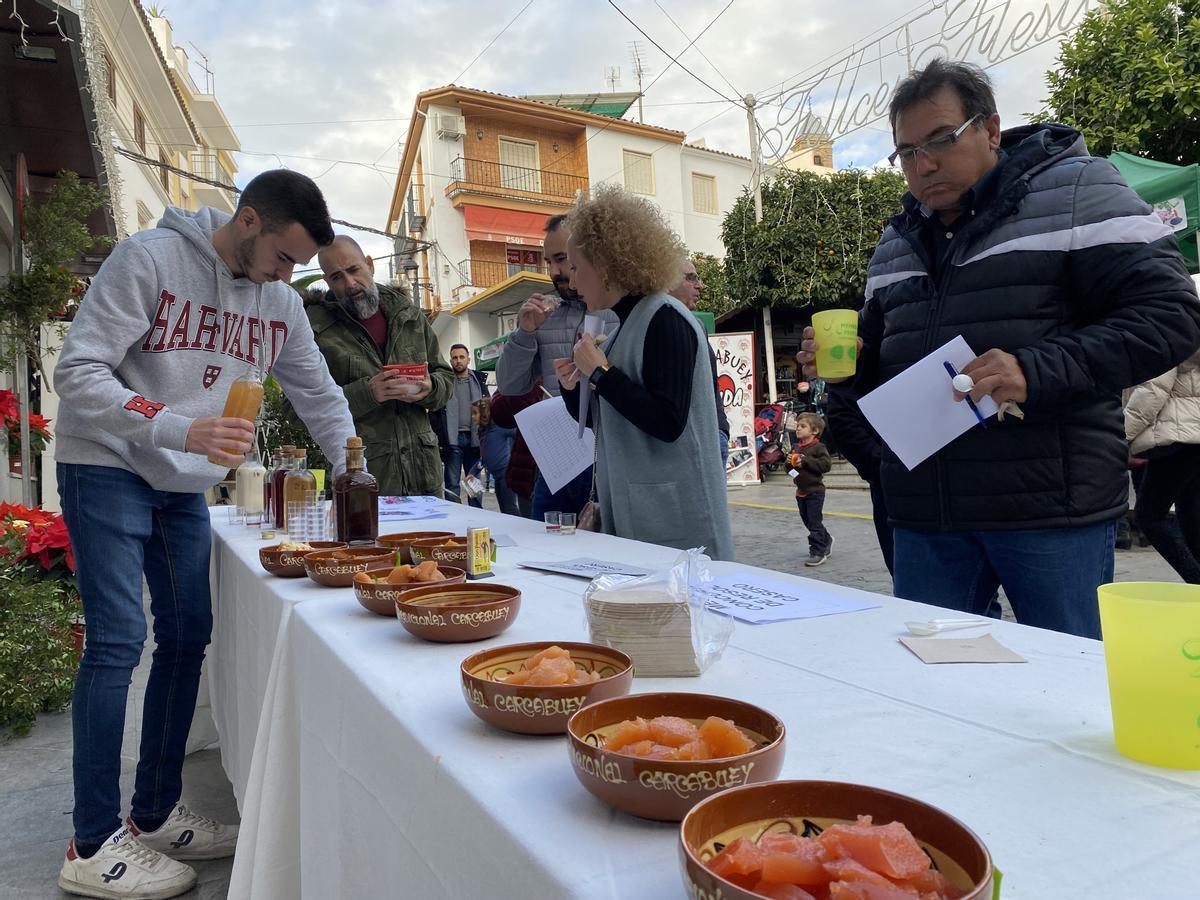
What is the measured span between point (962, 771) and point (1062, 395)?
1.11m

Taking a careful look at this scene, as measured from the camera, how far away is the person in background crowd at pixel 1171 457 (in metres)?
3.71

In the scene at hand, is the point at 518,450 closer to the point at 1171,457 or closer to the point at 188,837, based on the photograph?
the point at 188,837

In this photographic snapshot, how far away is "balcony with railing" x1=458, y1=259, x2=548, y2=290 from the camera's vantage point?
24.3 m

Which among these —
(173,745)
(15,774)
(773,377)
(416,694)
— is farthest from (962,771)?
(773,377)

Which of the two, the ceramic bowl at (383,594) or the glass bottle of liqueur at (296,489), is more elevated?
the glass bottle of liqueur at (296,489)

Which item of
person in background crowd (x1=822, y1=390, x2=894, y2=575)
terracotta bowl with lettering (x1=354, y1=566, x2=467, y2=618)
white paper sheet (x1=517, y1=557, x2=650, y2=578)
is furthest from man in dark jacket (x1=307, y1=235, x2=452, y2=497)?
terracotta bowl with lettering (x1=354, y1=566, x2=467, y2=618)

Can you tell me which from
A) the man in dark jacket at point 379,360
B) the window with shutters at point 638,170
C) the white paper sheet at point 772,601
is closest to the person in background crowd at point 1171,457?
the white paper sheet at point 772,601

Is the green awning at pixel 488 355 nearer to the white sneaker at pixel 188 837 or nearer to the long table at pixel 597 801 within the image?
the white sneaker at pixel 188 837

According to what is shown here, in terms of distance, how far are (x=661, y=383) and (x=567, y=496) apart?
116cm

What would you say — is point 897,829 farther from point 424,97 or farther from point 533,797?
point 424,97

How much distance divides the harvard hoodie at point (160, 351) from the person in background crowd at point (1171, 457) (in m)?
3.83

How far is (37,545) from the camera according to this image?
376 centimetres

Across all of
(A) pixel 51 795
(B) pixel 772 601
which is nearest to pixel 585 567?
(B) pixel 772 601

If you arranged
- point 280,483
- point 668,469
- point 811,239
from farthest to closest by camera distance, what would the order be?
point 811,239 < point 280,483 < point 668,469
